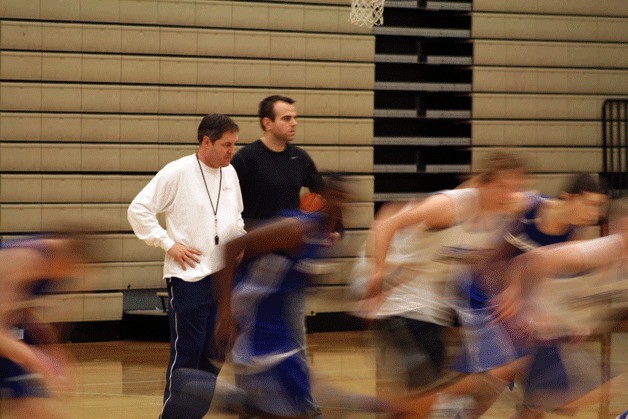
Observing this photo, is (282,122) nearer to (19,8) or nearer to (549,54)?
(19,8)

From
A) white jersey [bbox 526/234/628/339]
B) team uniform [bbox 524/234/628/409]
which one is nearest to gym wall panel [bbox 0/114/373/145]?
team uniform [bbox 524/234/628/409]

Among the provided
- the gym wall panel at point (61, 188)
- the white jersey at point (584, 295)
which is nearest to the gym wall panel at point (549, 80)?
the gym wall panel at point (61, 188)

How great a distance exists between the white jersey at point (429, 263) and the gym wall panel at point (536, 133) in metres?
6.56

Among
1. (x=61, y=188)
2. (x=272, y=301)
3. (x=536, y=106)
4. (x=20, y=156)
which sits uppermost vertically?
(x=536, y=106)

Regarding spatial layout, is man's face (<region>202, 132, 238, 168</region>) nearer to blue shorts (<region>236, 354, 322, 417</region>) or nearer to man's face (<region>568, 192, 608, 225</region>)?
blue shorts (<region>236, 354, 322, 417</region>)

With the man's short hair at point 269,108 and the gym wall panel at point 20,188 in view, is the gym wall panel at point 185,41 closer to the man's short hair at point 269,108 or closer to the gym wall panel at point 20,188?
the gym wall panel at point 20,188

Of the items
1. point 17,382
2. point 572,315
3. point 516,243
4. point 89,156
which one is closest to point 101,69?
point 89,156

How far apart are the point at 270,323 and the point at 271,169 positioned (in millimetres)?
1688

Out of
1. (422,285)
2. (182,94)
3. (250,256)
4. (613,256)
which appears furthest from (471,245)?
(182,94)

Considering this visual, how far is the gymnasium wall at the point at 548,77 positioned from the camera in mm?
11633

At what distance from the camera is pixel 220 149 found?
5.86 meters

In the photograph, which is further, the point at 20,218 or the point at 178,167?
the point at 20,218

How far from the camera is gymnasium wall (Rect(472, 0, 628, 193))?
1163cm

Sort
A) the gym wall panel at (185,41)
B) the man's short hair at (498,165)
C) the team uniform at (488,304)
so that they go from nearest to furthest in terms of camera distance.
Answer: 1. the man's short hair at (498,165)
2. the team uniform at (488,304)
3. the gym wall panel at (185,41)
